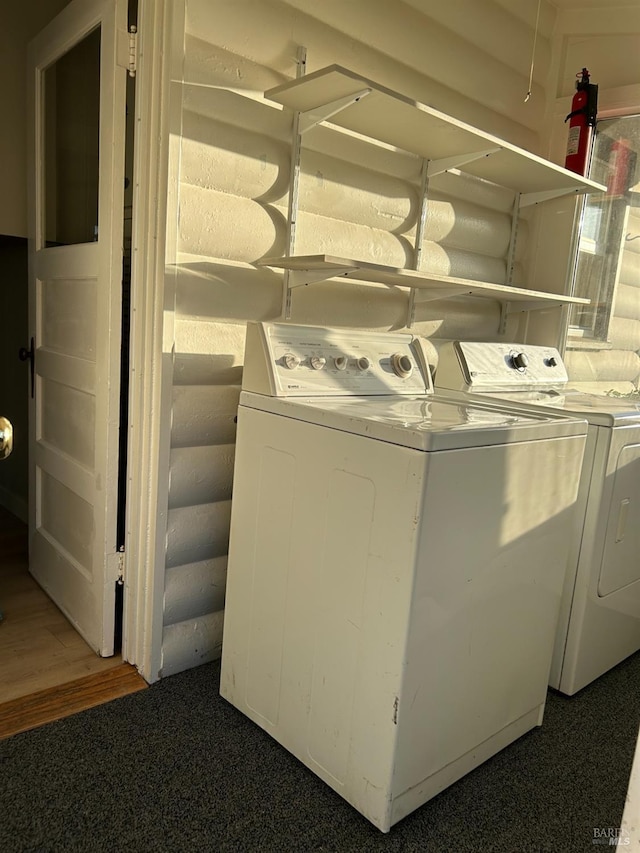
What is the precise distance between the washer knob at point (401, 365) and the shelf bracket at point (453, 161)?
0.84 m

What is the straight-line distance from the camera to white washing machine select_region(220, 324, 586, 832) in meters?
1.42

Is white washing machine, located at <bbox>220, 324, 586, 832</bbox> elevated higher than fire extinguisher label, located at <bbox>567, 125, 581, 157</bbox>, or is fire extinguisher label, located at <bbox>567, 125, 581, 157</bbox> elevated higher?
fire extinguisher label, located at <bbox>567, 125, 581, 157</bbox>

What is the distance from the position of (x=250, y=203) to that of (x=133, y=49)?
53cm

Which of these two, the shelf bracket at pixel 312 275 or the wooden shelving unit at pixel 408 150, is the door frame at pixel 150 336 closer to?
the wooden shelving unit at pixel 408 150

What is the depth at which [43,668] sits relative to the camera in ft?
6.68

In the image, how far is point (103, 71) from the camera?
191 centimetres

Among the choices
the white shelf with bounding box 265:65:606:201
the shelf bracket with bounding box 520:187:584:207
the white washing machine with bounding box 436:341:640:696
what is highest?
the white shelf with bounding box 265:65:606:201

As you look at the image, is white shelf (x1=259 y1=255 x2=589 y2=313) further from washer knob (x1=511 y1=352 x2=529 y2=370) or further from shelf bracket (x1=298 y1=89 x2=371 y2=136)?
shelf bracket (x1=298 y1=89 x2=371 y2=136)

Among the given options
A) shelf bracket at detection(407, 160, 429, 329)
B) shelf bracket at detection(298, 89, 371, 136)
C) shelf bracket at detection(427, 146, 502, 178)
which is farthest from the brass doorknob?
shelf bracket at detection(427, 146, 502, 178)

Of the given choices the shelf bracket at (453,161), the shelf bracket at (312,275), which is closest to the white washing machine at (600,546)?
the shelf bracket at (312,275)

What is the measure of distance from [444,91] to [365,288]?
0.89 metres

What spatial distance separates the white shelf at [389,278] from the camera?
5.94 feet

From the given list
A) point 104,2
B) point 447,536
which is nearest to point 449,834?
point 447,536

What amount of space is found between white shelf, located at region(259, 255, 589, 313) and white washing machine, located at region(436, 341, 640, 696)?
38 cm
